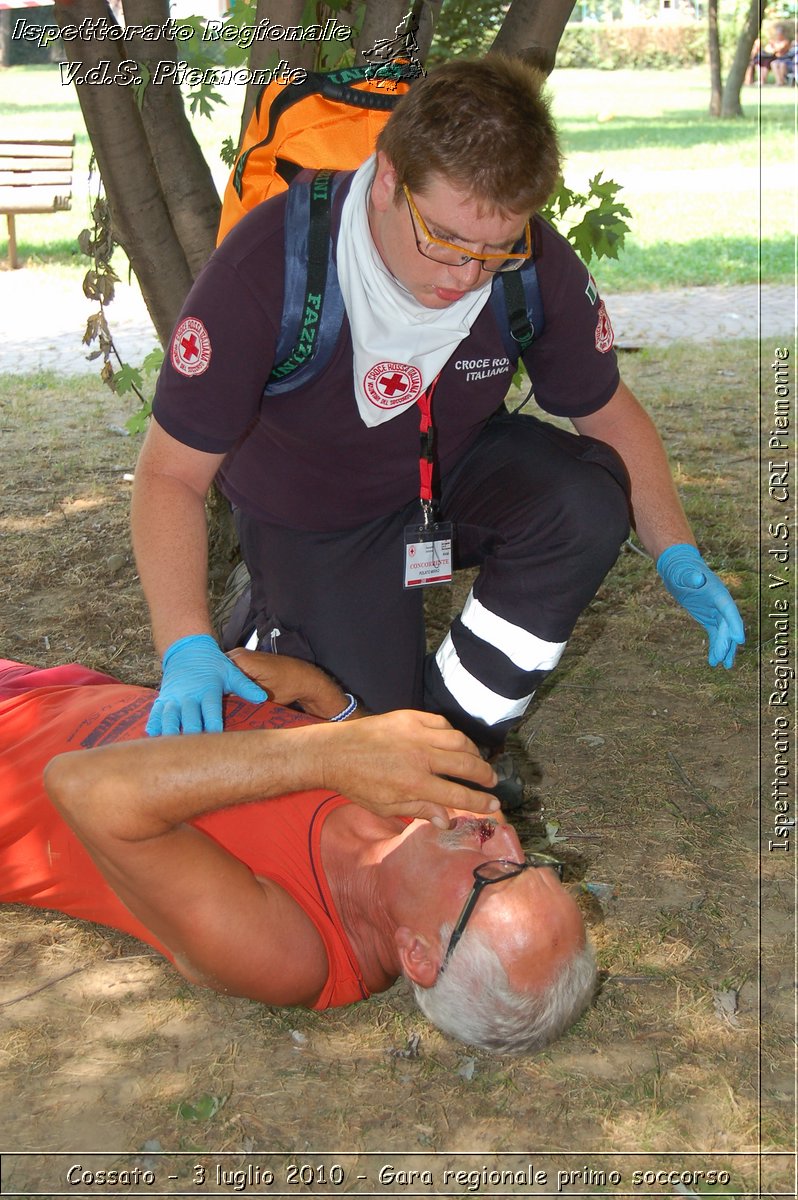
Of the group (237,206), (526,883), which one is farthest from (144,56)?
(526,883)

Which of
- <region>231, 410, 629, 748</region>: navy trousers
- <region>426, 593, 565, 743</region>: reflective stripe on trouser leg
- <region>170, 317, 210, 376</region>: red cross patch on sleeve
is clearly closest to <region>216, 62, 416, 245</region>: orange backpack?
<region>170, 317, 210, 376</region>: red cross patch on sleeve

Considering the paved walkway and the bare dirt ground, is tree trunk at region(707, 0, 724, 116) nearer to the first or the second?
the paved walkway

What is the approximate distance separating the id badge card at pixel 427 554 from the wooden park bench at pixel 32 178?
302 inches

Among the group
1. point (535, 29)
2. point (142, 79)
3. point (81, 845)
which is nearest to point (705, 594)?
point (81, 845)

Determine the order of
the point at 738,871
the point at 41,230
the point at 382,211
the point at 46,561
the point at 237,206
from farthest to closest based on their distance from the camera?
the point at 41,230
the point at 46,561
the point at 738,871
the point at 237,206
the point at 382,211

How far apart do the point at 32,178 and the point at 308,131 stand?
7.69 metres

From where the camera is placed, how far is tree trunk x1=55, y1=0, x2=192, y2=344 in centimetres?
356

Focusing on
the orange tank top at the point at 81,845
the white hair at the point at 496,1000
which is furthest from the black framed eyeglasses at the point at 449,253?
the white hair at the point at 496,1000

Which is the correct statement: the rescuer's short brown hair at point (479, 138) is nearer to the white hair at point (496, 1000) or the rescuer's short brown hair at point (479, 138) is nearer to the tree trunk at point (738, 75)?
the white hair at point (496, 1000)

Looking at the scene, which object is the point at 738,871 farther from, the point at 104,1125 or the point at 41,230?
the point at 41,230

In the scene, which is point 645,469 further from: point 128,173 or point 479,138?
point 128,173

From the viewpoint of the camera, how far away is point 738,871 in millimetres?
2799

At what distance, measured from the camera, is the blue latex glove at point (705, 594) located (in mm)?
2771

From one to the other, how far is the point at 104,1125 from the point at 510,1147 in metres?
0.70
